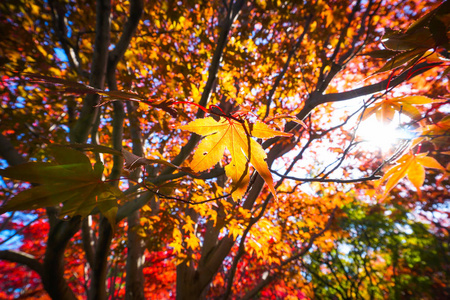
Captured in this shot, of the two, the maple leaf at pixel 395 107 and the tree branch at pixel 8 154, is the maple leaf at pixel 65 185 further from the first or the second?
the tree branch at pixel 8 154

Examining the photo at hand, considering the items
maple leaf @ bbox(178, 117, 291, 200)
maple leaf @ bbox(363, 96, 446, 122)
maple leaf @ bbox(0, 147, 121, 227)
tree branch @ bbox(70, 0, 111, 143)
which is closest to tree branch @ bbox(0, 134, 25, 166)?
tree branch @ bbox(70, 0, 111, 143)

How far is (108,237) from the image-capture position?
2.11m

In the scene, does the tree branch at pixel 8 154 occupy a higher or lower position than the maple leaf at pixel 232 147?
higher

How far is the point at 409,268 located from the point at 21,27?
13310 millimetres

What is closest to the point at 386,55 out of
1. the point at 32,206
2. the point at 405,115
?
the point at 405,115

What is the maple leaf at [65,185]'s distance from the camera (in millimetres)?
602

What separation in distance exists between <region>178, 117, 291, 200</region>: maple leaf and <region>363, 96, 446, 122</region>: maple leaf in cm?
88

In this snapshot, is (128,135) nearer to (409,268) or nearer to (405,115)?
(405,115)

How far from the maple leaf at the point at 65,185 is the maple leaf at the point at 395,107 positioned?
152 centimetres

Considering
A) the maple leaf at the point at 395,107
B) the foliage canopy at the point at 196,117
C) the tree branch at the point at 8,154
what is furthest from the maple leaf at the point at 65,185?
the tree branch at the point at 8,154

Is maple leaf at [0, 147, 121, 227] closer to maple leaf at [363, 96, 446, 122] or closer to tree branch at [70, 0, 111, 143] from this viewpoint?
tree branch at [70, 0, 111, 143]

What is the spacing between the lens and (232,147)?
2.93ft

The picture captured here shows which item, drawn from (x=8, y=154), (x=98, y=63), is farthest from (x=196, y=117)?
(x=8, y=154)

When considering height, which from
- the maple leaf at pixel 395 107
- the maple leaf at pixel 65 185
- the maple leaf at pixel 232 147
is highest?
the maple leaf at pixel 395 107
